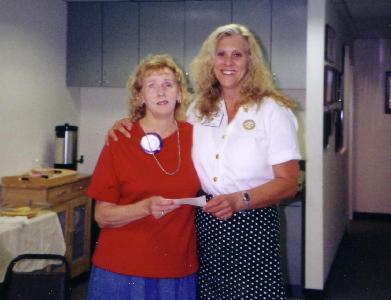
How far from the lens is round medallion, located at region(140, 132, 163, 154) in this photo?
174cm

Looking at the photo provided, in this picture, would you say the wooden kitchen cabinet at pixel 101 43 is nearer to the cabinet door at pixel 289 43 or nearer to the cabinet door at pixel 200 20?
the cabinet door at pixel 200 20

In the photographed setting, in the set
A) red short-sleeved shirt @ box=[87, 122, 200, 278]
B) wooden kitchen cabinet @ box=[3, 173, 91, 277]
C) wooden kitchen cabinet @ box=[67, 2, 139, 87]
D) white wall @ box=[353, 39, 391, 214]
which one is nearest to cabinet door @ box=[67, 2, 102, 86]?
wooden kitchen cabinet @ box=[67, 2, 139, 87]

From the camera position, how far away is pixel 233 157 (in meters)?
1.82

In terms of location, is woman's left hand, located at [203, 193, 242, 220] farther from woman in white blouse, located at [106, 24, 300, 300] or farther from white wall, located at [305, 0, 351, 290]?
white wall, located at [305, 0, 351, 290]

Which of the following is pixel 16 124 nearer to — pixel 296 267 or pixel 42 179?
pixel 42 179

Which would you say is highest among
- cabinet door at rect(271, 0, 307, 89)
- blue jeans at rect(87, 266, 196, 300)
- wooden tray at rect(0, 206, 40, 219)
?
cabinet door at rect(271, 0, 307, 89)

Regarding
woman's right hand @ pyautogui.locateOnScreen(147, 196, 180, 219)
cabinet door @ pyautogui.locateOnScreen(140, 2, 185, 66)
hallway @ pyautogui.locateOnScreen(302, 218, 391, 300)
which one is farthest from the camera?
cabinet door @ pyautogui.locateOnScreen(140, 2, 185, 66)

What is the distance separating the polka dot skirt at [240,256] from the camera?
5.98 feet

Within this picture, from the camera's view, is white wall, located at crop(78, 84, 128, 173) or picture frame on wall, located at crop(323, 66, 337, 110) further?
white wall, located at crop(78, 84, 128, 173)

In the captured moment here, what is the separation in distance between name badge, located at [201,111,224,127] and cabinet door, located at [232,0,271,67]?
2632 millimetres

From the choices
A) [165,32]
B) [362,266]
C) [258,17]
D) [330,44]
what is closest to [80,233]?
[165,32]

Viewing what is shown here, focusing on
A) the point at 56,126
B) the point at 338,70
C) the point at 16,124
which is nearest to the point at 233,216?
the point at 16,124

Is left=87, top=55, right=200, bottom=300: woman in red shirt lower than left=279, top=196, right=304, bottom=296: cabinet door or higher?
higher

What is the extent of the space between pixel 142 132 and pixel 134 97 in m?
0.13
